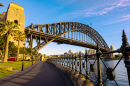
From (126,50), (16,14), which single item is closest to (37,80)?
(126,50)

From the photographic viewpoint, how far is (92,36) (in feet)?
350

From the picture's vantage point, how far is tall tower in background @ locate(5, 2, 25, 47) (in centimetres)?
5424

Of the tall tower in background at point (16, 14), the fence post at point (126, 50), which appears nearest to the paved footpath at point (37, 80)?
the fence post at point (126, 50)

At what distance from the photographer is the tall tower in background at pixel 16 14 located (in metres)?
54.2

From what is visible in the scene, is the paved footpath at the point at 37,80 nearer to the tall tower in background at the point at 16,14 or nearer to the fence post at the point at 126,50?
the fence post at the point at 126,50

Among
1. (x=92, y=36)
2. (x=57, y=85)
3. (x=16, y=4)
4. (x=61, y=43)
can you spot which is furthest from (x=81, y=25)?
(x=57, y=85)

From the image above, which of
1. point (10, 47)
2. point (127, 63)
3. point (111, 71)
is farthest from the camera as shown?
point (10, 47)

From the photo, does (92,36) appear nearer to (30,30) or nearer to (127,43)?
(30,30)

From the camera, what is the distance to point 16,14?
183 ft

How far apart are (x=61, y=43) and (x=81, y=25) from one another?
34817 millimetres

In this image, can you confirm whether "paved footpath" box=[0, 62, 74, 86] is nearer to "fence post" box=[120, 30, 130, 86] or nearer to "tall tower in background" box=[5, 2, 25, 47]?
"fence post" box=[120, 30, 130, 86]

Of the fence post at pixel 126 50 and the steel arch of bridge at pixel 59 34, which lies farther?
the steel arch of bridge at pixel 59 34

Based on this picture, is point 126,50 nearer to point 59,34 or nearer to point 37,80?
point 37,80

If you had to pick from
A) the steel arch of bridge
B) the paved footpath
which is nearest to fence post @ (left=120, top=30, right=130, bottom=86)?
the paved footpath
